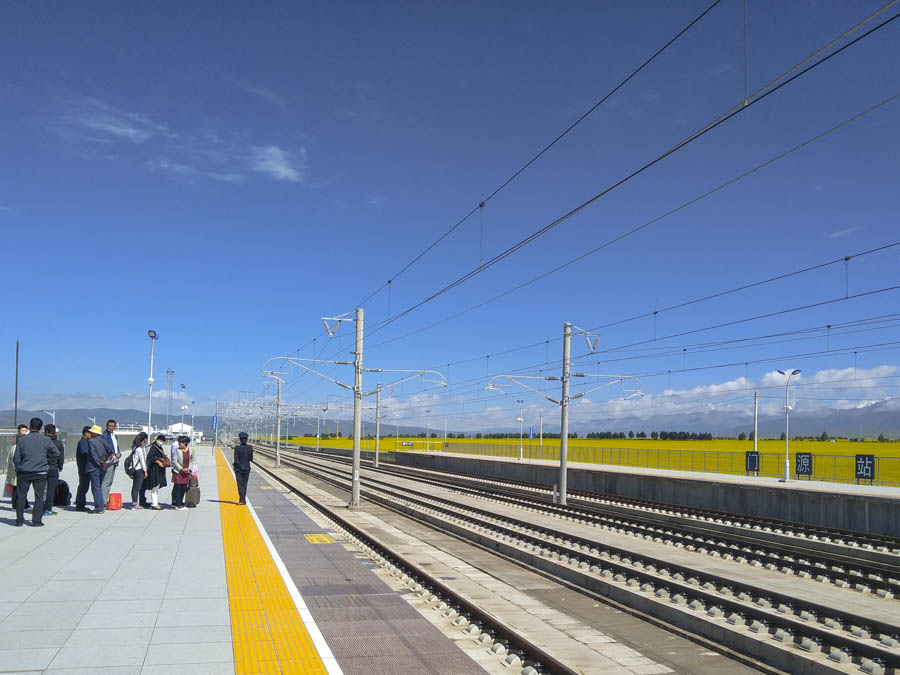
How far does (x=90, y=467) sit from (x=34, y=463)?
121 inches

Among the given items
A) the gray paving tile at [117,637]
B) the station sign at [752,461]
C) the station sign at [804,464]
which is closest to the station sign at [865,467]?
the station sign at [804,464]

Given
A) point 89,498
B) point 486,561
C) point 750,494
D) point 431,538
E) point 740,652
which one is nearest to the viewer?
point 740,652

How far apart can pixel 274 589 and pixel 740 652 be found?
5.76 m

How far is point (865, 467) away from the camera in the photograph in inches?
1249

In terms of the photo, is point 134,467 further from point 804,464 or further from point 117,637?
point 804,464

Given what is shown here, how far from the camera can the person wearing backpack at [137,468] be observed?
18.8 m

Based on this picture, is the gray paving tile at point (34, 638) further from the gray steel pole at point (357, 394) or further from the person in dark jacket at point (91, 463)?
the gray steel pole at point (357, 394)

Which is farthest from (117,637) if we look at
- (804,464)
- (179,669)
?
(804,464)

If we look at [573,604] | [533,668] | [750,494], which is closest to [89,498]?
[573,604]

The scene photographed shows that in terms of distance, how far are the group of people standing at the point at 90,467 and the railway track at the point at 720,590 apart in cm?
698

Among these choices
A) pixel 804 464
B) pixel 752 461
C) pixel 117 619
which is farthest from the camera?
pixel 752 461

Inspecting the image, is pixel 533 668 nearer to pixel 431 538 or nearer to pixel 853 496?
pixel 431 538

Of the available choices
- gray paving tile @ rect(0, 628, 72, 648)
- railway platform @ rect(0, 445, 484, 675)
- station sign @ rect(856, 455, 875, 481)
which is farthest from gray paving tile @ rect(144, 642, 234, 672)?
station sign @ rect(856, 455, 875, 481)

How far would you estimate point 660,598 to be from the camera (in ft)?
37.4
